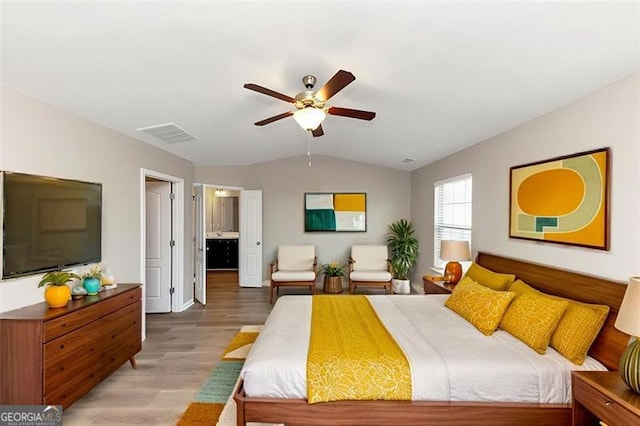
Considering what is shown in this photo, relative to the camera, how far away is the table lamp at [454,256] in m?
3.97

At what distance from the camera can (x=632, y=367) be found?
63.4 inches

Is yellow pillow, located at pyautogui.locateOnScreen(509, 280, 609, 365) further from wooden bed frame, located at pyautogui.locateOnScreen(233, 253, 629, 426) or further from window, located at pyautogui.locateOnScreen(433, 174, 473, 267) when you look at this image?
window, located at pyautogui.locateOnScreen(433, 174, 473, 267)

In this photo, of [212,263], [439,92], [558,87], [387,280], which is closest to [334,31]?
[439,92]

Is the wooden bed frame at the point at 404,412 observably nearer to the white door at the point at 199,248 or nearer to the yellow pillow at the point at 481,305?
the yellow pillow at the point at 481,305

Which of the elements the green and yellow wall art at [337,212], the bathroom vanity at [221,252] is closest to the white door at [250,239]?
the green and yellow wall art at [337,212]

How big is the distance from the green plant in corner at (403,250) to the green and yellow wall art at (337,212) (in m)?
0.68

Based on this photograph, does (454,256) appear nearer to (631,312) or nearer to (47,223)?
(631,312)

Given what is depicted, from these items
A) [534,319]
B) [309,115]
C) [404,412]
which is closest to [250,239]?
[309,115]

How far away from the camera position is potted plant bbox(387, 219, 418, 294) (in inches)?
243

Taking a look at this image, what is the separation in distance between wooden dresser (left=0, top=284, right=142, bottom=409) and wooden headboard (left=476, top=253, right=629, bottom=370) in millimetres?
3487

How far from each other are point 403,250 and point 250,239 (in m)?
3.03

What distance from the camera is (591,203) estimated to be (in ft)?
7.67

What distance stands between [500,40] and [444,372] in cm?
197

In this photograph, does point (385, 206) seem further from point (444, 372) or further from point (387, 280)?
point (444, 372)
